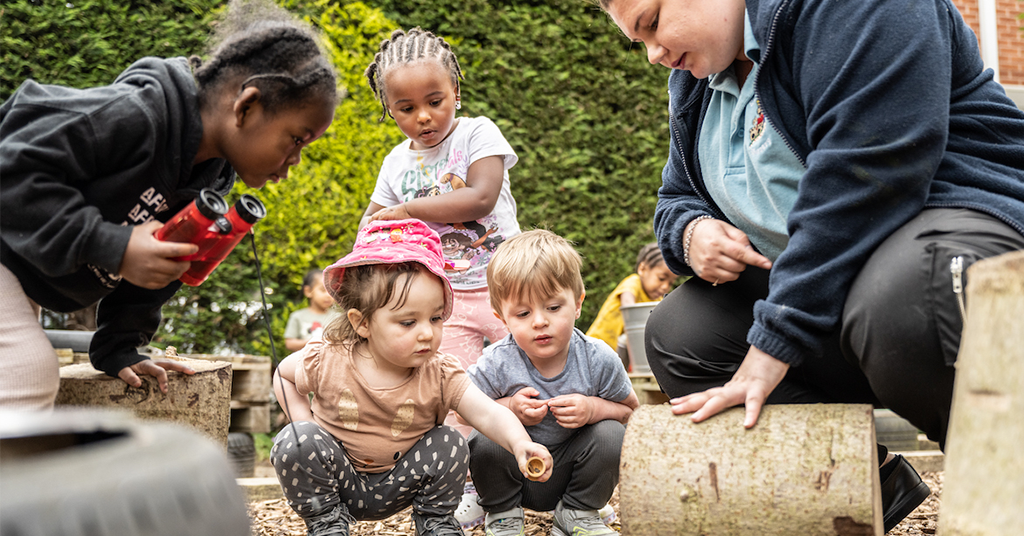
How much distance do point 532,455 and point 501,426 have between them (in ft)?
0.61

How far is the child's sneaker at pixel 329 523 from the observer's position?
2.18m

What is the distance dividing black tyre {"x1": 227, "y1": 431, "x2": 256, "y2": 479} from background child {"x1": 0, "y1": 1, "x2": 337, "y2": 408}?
197cm

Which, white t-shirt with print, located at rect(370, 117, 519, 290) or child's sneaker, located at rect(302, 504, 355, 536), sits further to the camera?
white t-shirt with print, located at rect(370, 117, 519, 290)

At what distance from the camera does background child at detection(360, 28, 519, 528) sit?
118 inches

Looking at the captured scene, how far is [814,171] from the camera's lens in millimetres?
1570

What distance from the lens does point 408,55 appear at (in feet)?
10.1

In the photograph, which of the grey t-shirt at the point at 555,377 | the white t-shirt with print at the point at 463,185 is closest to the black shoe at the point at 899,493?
the grey t-shirt at the point at 555,377

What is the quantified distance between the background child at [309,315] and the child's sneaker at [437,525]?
2.93m

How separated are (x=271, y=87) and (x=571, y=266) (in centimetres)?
100

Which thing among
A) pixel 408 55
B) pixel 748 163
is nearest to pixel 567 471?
pixel 748 163

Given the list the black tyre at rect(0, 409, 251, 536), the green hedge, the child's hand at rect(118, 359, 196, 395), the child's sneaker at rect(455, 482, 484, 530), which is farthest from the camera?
the green hedge

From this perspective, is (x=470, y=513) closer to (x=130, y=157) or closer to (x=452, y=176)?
(x=452, y=176)

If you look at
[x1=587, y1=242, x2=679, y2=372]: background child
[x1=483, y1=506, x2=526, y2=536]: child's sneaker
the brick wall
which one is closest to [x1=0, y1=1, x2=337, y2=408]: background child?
[x1=483, y1=506, x2=526, y2=536]: child's sneaker

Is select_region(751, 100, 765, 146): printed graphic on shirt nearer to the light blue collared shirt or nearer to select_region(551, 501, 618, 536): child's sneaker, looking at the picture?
the light blue collared shirt
